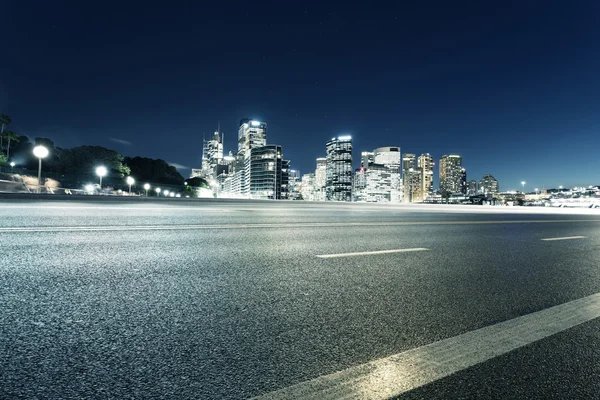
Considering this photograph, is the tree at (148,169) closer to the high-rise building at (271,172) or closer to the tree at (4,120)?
the tree at (4,120)

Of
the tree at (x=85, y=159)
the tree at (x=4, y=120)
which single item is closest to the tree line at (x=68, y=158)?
the tree at (x=85, y=159)

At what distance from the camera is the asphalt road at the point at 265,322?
1611 mm

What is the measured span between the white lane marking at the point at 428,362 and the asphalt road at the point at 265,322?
0.02m

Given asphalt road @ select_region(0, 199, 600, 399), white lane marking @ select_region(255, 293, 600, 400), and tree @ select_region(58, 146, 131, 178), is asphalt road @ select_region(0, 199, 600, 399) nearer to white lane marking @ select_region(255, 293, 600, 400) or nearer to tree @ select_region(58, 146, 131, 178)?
white lane marking @ select_region(255, 293, 600, 400)

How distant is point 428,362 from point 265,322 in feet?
3.24

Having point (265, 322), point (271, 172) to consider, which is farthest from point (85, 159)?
point (271, 172)

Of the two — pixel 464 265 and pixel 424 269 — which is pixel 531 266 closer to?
pixel 464 265

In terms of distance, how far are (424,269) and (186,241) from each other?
357 cm

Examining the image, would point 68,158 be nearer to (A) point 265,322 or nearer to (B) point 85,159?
(B) point 85,159

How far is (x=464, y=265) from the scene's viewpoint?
463 centimetres

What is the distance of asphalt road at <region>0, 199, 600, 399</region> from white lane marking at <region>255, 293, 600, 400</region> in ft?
0.05

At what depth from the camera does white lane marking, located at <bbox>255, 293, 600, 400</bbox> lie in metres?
1.55

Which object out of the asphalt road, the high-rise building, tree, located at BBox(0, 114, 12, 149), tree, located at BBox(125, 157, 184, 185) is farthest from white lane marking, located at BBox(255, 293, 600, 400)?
the high-rise building

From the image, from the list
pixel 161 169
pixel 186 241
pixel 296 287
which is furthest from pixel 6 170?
pixel 161 169
